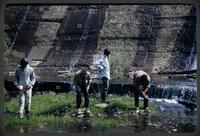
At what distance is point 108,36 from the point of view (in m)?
5.71

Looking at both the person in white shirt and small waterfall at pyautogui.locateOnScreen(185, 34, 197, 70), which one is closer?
small waterfall at pyautogui.locateOnScreen(185, 34, 197, 70)

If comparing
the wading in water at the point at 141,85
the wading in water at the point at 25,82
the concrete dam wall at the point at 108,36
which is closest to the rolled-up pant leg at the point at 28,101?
the wading in water at the point at 25,82


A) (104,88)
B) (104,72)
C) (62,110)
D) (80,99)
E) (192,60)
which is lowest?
(62,110)

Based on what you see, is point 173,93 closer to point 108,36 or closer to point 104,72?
point 104,72

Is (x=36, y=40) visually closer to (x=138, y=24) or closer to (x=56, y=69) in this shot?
(x=56, y=69)

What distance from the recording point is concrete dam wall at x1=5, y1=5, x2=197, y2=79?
18.4 ft

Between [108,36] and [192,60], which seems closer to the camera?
[192,60]

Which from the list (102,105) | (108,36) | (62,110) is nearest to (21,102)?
(62,110)

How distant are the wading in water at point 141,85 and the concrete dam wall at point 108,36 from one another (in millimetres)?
69

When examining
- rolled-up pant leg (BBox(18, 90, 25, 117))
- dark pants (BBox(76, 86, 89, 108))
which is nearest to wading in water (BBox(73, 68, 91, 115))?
dark pants (BBox(76, 86, 89, 108))

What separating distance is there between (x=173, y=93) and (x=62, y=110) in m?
1.06

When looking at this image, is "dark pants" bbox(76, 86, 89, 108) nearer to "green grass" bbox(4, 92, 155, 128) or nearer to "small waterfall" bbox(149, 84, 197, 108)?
"green grass" bbox(4, 92, 155, 128)

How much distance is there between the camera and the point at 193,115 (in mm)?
5543

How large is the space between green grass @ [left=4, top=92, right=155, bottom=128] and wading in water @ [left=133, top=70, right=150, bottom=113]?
1.7 inches
